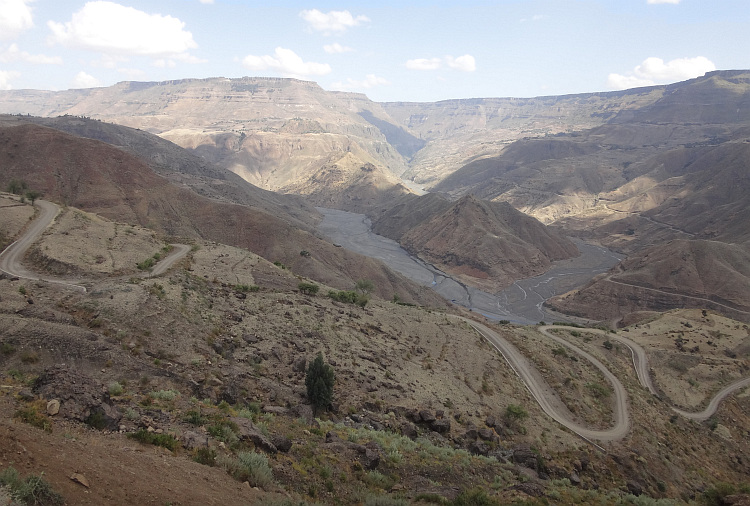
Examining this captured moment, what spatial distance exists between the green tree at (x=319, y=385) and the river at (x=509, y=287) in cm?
8309

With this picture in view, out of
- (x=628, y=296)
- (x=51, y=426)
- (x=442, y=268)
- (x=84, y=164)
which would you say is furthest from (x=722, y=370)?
(x=84, y=164)

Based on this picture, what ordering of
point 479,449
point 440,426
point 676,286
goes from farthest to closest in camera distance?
point 676,286
point 440,426
point 479,449

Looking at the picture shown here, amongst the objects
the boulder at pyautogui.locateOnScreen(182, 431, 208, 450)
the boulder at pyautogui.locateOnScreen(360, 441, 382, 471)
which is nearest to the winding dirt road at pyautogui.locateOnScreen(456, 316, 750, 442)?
the boulder at pyautogui.locateOnScreen(360, 441, 382, 471)

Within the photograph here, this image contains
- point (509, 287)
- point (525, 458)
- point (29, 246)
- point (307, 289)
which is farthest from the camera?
point (509, 287)

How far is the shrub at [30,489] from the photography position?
8.16 m

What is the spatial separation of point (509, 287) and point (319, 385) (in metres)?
110

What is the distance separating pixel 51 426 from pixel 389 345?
28740mm

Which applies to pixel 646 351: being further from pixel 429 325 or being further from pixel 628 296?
pixel 628 296

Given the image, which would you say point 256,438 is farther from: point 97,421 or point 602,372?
point 602,372

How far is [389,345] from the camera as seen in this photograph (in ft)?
127

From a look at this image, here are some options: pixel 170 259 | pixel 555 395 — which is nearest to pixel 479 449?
pixel 555 395

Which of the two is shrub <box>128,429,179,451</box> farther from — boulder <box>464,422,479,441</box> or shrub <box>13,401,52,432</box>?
boulder <box>464,422,479,441</box>

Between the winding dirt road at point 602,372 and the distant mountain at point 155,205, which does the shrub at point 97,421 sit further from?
the distant mountain at point 155,205

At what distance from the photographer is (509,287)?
416 ft
